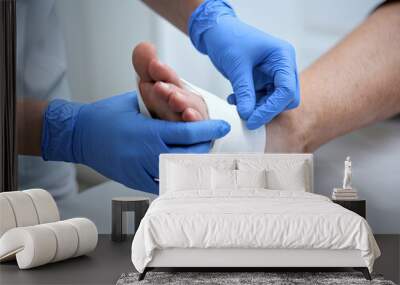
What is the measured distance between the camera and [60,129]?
17.7ft

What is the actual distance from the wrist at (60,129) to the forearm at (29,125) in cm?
7

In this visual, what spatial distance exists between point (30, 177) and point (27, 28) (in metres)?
1.19

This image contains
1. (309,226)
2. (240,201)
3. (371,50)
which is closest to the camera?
(309,226)

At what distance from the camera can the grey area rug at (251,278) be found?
12.0ft

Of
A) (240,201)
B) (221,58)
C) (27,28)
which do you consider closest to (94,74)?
(27,28)

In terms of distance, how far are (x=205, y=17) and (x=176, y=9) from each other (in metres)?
0.24

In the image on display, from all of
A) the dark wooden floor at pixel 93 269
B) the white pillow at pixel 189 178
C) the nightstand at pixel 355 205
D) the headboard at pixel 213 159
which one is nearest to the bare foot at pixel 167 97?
the headboard at pixel 213 159

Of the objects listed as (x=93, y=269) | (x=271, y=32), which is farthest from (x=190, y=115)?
(x=93, y=269)

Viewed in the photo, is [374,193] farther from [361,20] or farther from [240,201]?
[240,201]

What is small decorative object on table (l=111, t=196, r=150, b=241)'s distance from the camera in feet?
16.6

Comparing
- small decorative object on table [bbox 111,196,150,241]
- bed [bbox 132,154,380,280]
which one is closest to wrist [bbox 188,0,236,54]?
small decorative object on table [bbox 111,196,150,241]

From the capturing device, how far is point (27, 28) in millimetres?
5473

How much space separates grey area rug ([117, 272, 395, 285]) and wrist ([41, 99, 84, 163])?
5.82 ft

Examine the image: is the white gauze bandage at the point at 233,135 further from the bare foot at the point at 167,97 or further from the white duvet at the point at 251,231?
the white duvet at the point at 251,231
